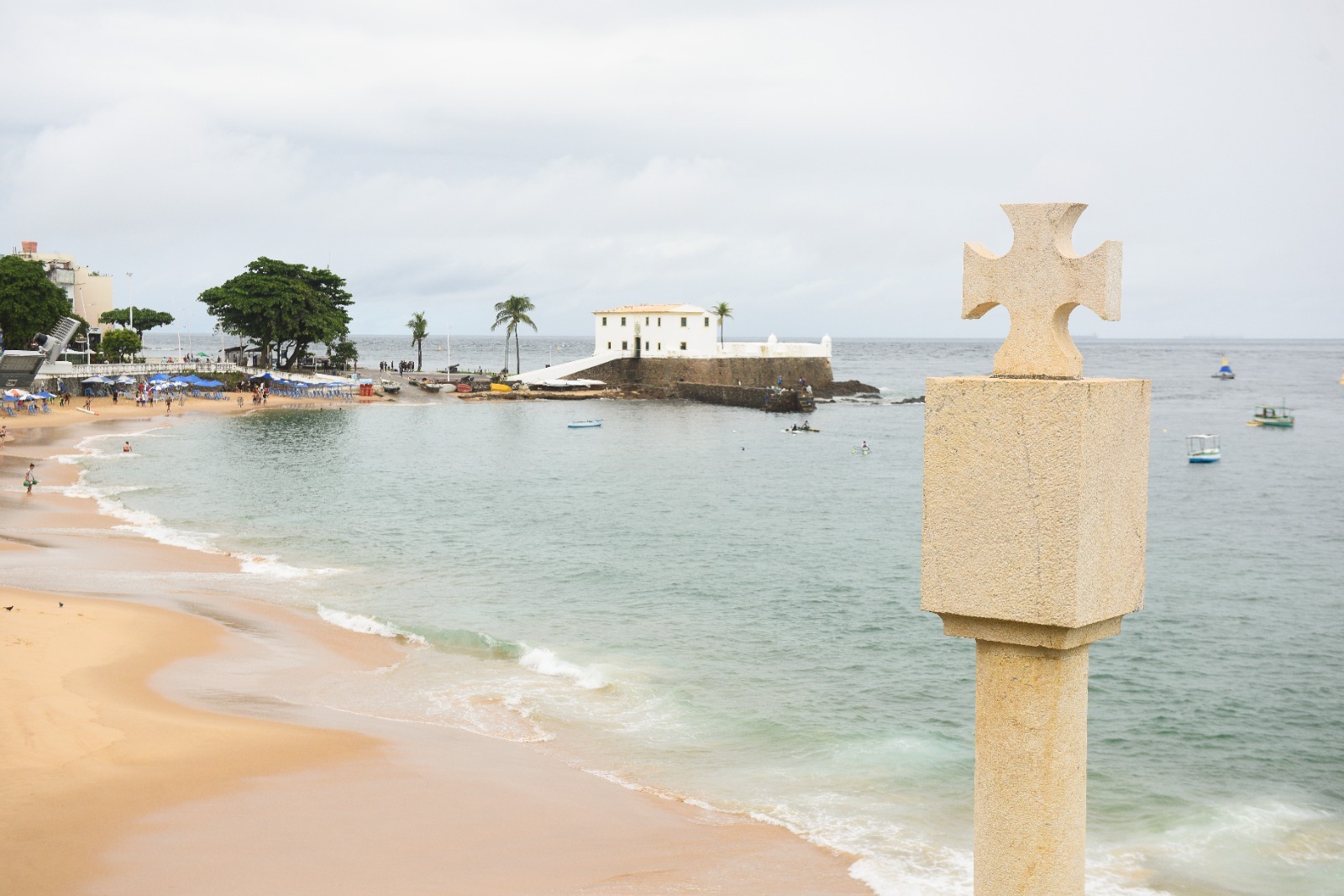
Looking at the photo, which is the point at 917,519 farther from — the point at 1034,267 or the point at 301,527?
the point at 1034,267

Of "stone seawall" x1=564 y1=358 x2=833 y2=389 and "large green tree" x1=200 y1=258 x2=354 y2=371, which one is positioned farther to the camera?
"stone seawall" x1=564 y1=358 x2=833 y2=389

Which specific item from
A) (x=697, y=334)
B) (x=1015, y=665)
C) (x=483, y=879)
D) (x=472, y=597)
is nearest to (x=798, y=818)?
(x=483, y=879)

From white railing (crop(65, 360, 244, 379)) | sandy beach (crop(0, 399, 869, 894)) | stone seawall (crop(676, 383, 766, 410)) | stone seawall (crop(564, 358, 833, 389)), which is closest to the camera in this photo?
sandy beach (crop(0, 399, 869, 894))

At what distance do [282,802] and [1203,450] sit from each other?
58927 mm

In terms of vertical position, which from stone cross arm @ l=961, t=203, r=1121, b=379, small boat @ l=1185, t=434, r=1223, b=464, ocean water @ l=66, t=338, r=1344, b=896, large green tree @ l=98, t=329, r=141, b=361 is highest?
large green tree @ l=98, t=329, r=141, b=361

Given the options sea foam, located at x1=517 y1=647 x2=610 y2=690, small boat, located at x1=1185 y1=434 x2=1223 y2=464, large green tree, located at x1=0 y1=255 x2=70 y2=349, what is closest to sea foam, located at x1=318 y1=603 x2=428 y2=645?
sea foam, located at x1=517 y1=647 x2=610 y2=690

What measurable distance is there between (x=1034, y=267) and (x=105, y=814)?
43.3 ft

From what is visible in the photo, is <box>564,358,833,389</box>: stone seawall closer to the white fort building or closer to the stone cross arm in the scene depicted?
the white fort building

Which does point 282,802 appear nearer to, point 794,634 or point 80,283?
point 794,634

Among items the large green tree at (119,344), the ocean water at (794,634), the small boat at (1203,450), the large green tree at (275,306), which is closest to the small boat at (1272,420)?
the small boat at (1203,450)

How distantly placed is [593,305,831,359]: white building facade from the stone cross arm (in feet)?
331

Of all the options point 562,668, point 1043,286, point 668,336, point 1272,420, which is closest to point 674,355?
point 668,336

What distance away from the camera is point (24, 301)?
268 feet

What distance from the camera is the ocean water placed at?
16656 mm
